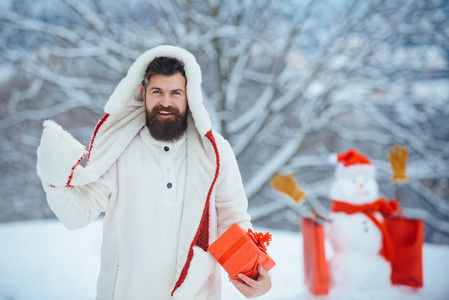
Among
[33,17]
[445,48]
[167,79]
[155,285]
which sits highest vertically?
[33,17]

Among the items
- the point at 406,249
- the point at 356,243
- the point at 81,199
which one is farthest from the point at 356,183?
the point at 81,199

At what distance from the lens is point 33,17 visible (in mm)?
4770

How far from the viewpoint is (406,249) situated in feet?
7.70

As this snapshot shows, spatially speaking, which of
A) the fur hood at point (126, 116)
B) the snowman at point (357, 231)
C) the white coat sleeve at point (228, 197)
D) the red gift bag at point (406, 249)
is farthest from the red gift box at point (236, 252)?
the red gift bag at point (406, 249)

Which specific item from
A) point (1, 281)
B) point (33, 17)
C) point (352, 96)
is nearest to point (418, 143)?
point (352, 96)

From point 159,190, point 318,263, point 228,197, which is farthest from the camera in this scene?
point 318,263

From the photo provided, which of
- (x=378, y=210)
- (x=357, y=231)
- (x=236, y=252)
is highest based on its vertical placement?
(x=236, y=252)

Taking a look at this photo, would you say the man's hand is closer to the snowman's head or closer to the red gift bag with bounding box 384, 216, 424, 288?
the snowman's head

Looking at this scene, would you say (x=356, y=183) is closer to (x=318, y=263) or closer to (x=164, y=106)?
(x=318, y=263)

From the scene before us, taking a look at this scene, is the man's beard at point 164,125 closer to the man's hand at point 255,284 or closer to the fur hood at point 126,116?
the fur hood at point 126,116

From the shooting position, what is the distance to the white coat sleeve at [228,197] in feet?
4.60

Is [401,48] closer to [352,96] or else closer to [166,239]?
[352,96]

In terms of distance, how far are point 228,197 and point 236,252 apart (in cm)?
29

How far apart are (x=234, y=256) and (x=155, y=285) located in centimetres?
35
